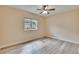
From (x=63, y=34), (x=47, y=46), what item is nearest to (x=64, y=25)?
(x=63, y=34)

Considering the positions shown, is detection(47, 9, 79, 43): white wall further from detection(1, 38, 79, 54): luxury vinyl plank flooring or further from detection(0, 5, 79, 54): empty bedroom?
detection(1, 38, 79, 54): luxury vinyl plank flooring

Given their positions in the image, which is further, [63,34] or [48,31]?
[63,34]

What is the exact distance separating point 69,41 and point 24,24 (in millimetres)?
1009

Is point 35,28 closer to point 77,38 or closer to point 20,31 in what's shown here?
point 20,31

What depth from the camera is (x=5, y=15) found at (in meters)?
2.85

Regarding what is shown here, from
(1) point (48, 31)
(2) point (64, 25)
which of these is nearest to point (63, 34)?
(2) point (64, 25)

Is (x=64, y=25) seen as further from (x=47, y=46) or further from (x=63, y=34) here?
(x=47, y=46)

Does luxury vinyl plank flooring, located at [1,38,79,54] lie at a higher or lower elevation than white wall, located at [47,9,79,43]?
lower

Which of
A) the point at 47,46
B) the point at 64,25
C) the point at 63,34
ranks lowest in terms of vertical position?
the point at 47,46

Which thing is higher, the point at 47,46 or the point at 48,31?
the point at 48,31

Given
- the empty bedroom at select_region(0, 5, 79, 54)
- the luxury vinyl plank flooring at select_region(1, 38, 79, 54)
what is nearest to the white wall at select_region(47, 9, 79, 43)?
the empty bedroom at select_region(0, 5, 79, 54)

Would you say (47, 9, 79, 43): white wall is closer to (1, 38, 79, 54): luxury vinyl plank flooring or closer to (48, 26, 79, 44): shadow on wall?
(48, 26, 79, 44): shadow on wall

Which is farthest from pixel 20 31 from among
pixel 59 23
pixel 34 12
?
pixel 59 23
